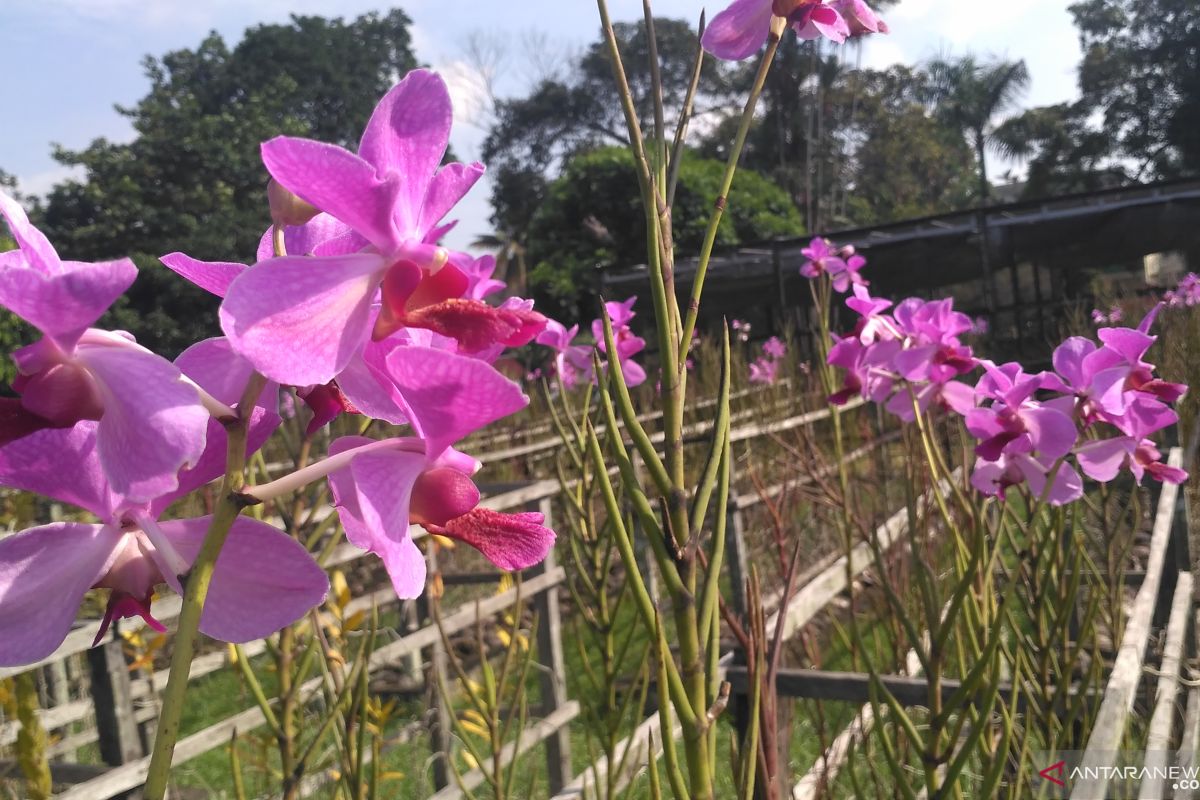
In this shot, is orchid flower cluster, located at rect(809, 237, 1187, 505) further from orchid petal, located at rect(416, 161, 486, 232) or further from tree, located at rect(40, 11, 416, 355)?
tree, located at rect(40, 11, 416, 355)

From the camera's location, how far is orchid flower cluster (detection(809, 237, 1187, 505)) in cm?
92

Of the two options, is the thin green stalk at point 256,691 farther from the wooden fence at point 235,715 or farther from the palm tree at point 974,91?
the palm tree at point 974,91

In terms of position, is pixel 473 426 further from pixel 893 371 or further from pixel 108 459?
pixel 893 371

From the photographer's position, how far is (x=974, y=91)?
2347cm

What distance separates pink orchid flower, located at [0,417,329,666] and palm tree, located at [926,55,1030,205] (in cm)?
2556

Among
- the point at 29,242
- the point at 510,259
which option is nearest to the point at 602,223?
the point at 510,259

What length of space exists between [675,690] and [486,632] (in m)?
4.08

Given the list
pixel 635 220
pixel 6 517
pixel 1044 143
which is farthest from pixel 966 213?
pixel 1044 143

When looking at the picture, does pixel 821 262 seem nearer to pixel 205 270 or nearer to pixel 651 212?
pixel 651 212

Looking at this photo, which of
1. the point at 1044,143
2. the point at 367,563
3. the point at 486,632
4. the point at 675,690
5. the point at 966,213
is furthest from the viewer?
the point at 1044,143

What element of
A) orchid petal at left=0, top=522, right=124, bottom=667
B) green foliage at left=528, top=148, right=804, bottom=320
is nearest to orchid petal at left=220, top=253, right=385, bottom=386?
orchid petal at left=0, top=522, right=124, bottom=667

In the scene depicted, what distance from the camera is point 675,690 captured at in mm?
403

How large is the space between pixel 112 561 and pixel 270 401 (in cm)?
8

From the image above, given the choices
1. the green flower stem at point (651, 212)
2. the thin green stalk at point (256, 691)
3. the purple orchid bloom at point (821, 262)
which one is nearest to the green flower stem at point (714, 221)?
the green flower stem at point (651, 212)
